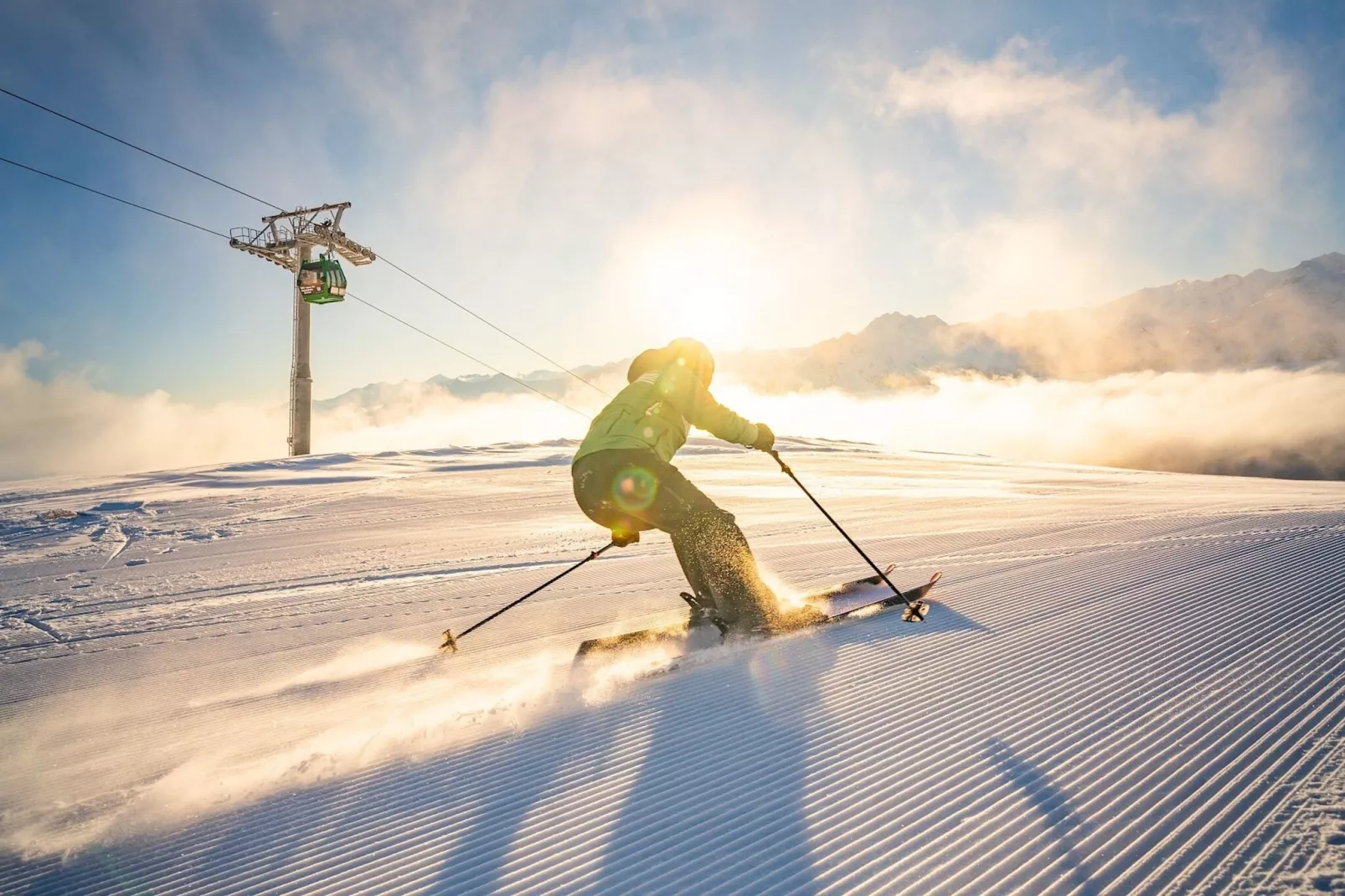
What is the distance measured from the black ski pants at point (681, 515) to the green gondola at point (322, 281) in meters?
20.8

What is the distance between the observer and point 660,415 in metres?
3.74

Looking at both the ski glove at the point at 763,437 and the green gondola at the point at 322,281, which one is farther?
the green gondola at the point at 322,281

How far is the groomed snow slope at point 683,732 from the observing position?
65.1 inches

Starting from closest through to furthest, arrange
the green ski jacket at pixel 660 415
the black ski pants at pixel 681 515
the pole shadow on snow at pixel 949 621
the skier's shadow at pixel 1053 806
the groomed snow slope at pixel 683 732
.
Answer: the skier's shadow at pixel 1053 806 < the groomed snow slope at pixel 683 732 < the pole shadow on snow at pixel 949 621 < the black ski pants at pixel 681 515 < the green ski jacket at pixel 660 415

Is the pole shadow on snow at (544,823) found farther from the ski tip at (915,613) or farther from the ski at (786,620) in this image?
the ski tip at (915,613)

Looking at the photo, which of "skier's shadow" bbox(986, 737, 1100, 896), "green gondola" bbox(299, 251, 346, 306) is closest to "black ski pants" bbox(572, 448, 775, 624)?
"skier's shadow" bbox(986, 737, 1100, 896)

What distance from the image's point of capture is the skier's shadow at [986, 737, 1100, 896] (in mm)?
1500

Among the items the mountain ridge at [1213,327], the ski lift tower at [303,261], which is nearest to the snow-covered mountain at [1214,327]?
the mountain ridge at [1213,327]

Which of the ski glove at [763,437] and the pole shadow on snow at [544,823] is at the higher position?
the ski glove at [763,437]

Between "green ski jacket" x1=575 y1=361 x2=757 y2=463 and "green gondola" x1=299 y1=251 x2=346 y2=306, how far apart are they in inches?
814

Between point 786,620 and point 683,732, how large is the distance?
55.4 inches

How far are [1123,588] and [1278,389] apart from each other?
148m

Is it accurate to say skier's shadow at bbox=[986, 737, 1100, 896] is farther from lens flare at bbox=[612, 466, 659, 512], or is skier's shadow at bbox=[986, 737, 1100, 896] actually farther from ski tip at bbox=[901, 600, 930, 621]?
lens flare at bbox=[612, 466, 659, 512]

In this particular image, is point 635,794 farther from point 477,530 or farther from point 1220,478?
point 1220,478
